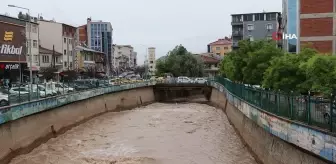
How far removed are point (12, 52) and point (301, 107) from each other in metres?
50.1

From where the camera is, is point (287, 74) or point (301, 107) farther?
point (287, 74)

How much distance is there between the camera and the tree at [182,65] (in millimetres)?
96688

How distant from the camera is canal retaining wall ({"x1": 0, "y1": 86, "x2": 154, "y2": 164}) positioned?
23725 mm

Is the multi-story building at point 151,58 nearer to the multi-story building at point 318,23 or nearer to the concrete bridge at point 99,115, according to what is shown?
the concrete bridge at point 99,115

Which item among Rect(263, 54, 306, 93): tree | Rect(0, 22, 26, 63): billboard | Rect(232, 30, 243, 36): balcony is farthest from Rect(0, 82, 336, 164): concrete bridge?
Rect(232, 30, 243, 36): balcony

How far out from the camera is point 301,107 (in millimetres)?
15398

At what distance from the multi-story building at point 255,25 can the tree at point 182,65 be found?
37.6 feet

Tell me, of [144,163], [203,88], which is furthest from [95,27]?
[144,163]

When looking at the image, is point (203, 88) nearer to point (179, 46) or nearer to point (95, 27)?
point (179, 46)

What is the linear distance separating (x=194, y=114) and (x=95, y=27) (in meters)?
104

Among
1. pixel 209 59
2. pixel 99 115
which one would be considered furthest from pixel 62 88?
pixel 209 59

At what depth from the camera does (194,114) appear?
49.6 m

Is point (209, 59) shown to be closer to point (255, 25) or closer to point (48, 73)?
point (255, 25)

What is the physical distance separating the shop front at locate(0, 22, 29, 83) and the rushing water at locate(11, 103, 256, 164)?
68.3 ft
